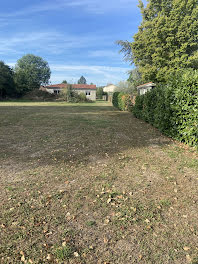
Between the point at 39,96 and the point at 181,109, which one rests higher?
the point at 39,96

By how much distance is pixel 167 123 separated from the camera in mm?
7641

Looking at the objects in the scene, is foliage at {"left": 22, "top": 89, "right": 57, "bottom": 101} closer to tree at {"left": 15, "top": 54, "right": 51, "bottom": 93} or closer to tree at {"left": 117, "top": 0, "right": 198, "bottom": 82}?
tree at {"left": 15, "top": 54, "right": 51, "bottom": 93}

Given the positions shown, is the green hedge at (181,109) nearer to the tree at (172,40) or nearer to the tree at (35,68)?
the tree at (172,40)

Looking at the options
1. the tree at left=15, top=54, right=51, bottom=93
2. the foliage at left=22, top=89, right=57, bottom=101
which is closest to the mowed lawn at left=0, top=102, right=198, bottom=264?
the foliage at left=22, top=89, right=57, bottom=101

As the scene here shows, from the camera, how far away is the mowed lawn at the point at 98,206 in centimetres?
214

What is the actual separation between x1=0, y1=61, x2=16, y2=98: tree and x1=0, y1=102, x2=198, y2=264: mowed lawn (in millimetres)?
38087

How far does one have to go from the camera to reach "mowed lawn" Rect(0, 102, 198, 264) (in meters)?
2.14

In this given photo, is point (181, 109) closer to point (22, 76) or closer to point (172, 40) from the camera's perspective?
point (172, 40)

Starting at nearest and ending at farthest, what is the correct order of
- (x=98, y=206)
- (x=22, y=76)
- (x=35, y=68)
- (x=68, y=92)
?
(x=98, y=206) < (x=68, y=92) < (x=22, y=76) < (x=35, y=68)

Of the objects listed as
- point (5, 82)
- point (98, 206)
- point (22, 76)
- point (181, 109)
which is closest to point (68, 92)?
point (5, 82)

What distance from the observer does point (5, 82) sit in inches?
1524

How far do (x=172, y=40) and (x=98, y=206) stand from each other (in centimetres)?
2117

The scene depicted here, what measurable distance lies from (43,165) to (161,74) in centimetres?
1909

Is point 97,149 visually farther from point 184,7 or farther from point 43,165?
point 184,7
